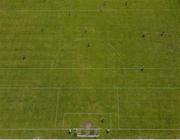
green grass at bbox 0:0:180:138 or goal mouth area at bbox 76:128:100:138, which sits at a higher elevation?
green grass at bbox 0:0:180:138

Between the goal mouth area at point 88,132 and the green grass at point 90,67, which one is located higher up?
the green grass at point 90,67

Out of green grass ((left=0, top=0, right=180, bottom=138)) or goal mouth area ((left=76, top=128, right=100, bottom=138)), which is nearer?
goal mouth area ((left=76, top=128, right=100, bottom=138))

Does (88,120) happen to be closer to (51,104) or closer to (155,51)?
(51,104)

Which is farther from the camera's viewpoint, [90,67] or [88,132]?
[90,67]

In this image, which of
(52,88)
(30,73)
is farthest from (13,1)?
(52,88)

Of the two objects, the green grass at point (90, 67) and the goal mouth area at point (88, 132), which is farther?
the green grass at point (90, 67)
